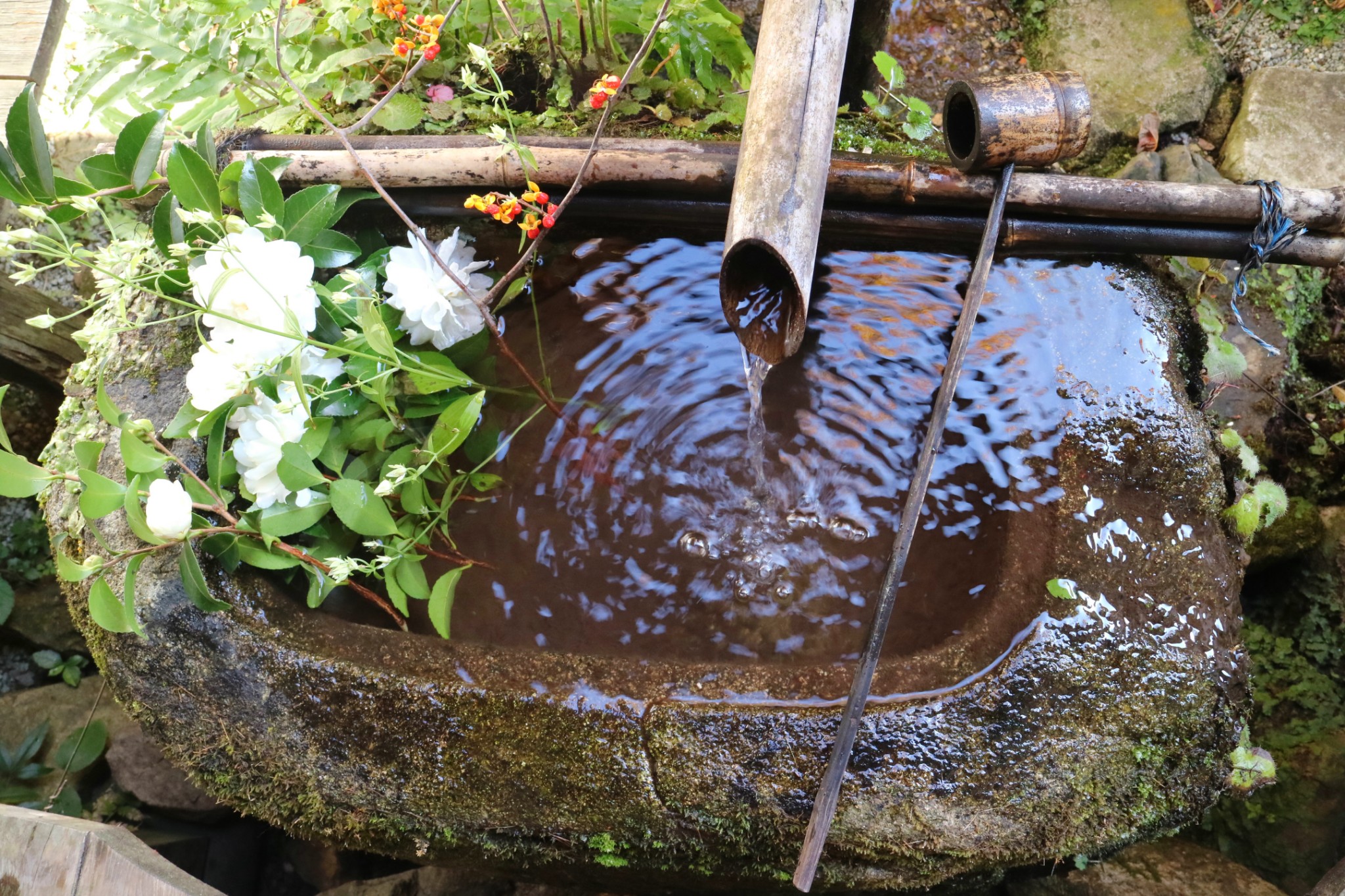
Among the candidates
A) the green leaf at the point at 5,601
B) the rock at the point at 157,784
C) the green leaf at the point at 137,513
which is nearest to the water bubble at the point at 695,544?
the green leaf at the point at 137,513

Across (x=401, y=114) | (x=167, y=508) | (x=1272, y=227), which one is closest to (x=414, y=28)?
(x=401, y=114)

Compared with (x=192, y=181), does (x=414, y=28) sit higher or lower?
higher

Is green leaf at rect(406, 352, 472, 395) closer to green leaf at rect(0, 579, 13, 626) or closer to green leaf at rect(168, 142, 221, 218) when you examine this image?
green leaf at rect(168, 142, 221, 218)

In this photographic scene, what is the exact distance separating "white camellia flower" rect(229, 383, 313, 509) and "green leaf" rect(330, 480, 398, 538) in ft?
0.41

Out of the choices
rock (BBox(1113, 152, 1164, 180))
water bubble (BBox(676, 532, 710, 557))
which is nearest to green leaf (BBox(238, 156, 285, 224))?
water bubble (BBox(676, 532, 710, 557))

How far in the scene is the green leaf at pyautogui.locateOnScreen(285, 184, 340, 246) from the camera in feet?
5.80

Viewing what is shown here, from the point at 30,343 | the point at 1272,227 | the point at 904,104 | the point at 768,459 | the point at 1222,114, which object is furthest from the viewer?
the point at 1222,114

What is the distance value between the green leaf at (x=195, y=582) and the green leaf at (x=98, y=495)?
0.15 m

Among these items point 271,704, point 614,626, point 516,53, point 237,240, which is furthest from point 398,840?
point 516,53

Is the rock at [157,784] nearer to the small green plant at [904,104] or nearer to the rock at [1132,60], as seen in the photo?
the small green plant at [904,104]

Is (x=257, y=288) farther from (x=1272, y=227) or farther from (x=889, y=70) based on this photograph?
(x=1272, y=227)

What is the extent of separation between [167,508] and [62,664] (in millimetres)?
2185

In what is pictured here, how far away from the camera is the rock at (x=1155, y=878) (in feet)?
7.24

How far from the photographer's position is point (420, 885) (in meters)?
2.51
